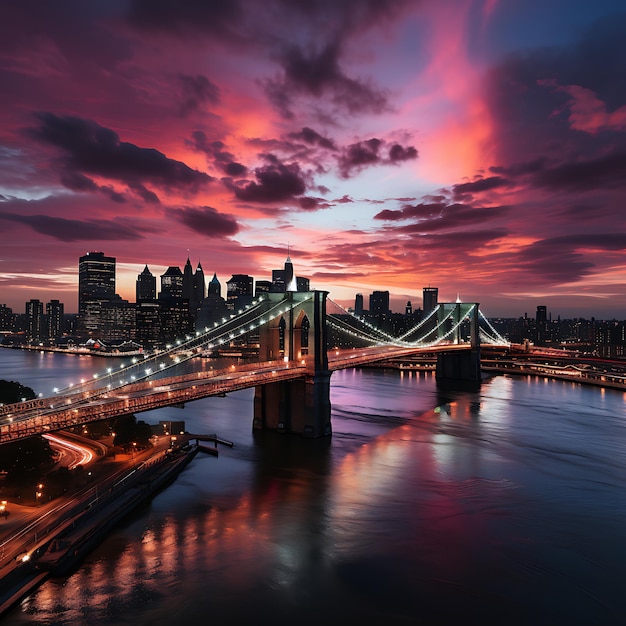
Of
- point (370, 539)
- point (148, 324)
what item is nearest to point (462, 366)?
point (370, 539)

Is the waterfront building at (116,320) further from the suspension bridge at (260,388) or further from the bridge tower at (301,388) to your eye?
the bridge tower at (301,388)

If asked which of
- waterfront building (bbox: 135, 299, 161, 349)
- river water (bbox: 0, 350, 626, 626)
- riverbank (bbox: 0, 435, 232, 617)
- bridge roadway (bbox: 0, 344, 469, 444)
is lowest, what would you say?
river water (bbox: 0, 350, 626, 626)

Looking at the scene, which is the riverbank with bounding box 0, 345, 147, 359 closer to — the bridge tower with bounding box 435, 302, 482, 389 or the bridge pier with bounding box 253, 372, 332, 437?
the bridge tower with bounding box 435, 302, 482, 389

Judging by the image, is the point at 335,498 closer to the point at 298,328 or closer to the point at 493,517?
the point at 493,517

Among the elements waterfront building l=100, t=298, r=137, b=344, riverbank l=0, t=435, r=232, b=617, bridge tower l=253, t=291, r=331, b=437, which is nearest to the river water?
riverbank l=0, t=435, r=232, b=617

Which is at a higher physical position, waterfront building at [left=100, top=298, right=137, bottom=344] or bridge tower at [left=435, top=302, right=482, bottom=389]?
waterfront building at [left=100, top=298, right=137, bottom=344]

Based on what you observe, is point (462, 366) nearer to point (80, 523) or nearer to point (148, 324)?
point (80, 523)

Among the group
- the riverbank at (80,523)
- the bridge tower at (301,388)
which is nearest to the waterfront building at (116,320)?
the bridge tower at (301,388)
